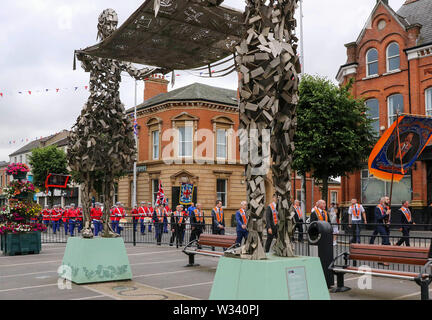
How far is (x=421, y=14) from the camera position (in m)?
27.2

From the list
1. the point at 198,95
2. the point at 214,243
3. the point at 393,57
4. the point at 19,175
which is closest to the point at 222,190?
the point at 198,95

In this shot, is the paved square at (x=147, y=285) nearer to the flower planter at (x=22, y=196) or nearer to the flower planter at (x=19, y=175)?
the flower planter at (x=22, y=196)

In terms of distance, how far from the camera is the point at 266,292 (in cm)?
433

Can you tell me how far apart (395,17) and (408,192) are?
10.8 meters

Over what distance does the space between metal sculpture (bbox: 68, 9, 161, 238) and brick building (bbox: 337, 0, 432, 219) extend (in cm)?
1936

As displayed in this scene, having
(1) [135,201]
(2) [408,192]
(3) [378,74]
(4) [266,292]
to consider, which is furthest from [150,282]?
(1) [135,201]

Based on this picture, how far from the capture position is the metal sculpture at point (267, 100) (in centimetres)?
472

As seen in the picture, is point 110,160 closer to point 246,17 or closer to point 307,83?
point 246,17

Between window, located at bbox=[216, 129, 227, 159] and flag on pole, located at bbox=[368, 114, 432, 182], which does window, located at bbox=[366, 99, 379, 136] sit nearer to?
flag on pole, located at bbox=[368, 114, 432, 182]

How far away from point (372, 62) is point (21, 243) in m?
23.2

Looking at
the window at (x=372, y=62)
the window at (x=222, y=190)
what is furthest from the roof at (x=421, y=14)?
the window at (x=222, y=190)

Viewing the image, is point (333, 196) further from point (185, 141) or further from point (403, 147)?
point (403, 147)

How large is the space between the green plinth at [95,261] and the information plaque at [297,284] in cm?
462

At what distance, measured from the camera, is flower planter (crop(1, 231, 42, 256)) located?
13719 millimetres
